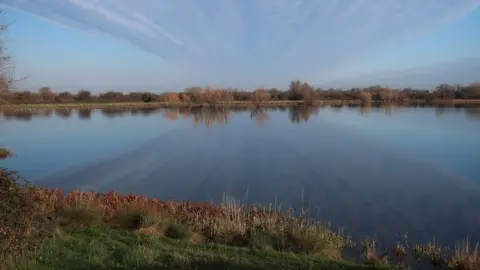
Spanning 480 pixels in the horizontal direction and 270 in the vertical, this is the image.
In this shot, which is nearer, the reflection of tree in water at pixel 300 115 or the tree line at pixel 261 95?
the reflection of tree in water at pixel 300 115

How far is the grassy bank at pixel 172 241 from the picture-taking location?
4.91 meters

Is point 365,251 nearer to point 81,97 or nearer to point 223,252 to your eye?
point 223,252

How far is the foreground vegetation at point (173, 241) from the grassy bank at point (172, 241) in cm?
1

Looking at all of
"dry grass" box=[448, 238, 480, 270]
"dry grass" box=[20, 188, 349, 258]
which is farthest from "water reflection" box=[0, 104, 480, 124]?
"dry grass" box=[448, 238, 480, 270]

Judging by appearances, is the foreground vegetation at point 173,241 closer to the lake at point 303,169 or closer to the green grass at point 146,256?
the green grass at point 146,256

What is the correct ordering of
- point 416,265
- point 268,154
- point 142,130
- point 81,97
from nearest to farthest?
point 416,265, point 268,154, point 142,130, point 81,97

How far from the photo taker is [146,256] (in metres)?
5.44

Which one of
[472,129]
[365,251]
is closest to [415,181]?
[365,251]

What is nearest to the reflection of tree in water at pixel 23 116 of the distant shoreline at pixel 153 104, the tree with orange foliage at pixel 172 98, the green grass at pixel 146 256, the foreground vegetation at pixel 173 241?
the distant shoreline at pixel 153 104

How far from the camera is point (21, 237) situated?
4723 mm

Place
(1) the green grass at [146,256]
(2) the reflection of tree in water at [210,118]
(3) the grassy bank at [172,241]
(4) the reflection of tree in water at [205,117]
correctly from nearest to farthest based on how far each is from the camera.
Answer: (3) the grassy bank at [172,241] → (1) the green grass at [146,256] → (2) the reflection of tree in water at [210,118] → (4) the reflection of tree in water at [205,117]

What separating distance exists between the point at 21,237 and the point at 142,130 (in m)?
28.2

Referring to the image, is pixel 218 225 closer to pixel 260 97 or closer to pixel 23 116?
pixel 23 116

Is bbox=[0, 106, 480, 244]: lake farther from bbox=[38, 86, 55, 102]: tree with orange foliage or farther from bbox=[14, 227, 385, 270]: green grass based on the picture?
bbox=[38, 86, 55, 102]: tree with orange foliage
